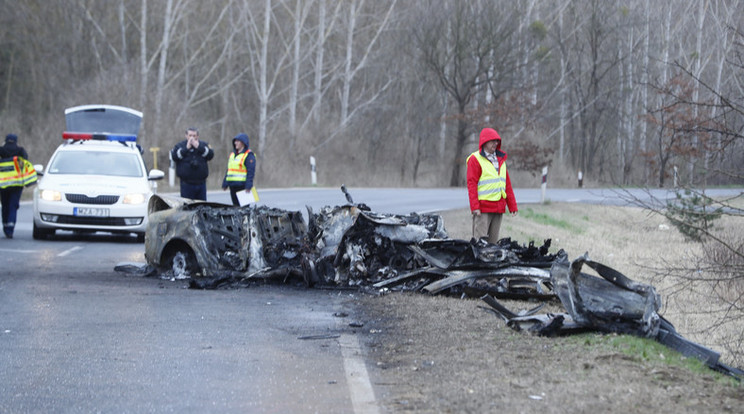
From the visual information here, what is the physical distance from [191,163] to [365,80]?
137 ft

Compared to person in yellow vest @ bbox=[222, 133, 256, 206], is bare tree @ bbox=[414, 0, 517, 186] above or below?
above

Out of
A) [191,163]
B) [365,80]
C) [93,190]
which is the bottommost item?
[93,190]

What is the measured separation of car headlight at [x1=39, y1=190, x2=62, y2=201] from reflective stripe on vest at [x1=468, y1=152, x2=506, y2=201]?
7778mm

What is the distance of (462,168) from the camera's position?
47406 millimetres

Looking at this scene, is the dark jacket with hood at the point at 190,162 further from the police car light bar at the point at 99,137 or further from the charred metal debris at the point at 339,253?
the police car light bar at the point at 99,137

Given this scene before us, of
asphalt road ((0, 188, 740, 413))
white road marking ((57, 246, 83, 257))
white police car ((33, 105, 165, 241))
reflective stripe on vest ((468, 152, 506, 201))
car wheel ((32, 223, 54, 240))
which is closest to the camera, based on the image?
asphalt road ((0, 188, 740, 413))

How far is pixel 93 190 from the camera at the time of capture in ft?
53.2

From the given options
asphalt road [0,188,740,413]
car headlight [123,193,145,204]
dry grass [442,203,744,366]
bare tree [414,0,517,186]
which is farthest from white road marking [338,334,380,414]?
bare tree [414,0,517,186]

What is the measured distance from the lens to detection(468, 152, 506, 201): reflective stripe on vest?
1173 centimetres

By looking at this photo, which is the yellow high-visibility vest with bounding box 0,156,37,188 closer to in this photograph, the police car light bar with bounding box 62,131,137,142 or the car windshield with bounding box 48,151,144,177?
the car windshield with bounding box 48,151,144,177

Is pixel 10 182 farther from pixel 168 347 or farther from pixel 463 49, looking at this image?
pixel 463 49

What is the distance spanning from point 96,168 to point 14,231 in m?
2.07

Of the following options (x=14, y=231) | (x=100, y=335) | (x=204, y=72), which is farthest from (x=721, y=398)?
(x=204, y=72)

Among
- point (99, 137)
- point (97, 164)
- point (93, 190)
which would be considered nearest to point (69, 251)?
point (93, 190)
